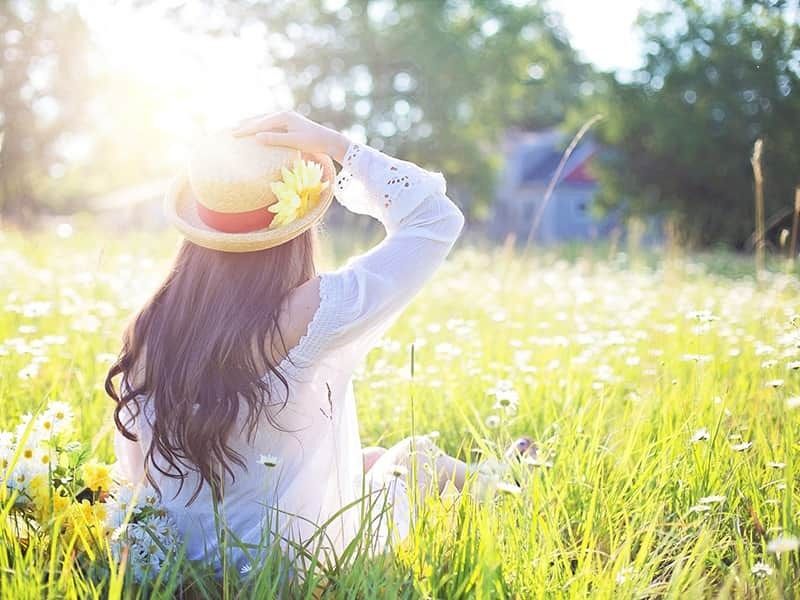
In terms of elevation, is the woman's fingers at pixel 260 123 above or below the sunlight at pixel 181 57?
below

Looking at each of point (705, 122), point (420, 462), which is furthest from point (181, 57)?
point (420, 462)

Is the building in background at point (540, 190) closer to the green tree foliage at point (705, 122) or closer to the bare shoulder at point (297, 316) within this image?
the green tree foliage at point (705, 122)

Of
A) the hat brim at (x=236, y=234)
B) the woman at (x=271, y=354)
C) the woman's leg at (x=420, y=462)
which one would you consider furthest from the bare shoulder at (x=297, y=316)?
the woman's leg at (x=420, y=462)

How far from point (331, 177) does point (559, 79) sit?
43904 mm

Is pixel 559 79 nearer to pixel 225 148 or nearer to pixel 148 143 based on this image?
pixel 148 143

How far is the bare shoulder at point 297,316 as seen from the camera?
2182 mm

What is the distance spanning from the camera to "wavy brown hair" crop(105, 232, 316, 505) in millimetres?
2172

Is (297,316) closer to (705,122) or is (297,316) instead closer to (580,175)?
(705,122)

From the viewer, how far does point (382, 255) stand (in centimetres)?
221

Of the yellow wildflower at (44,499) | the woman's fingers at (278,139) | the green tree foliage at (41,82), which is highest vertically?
the green tree foliage at (41,82)

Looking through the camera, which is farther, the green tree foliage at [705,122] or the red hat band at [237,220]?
the green tree foliage at [705,122]

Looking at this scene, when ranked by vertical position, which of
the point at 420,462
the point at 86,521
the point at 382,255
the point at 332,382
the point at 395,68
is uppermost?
the point at 395,68

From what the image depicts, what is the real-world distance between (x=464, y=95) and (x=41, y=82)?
16.4 metres

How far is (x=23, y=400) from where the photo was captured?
127 inches
